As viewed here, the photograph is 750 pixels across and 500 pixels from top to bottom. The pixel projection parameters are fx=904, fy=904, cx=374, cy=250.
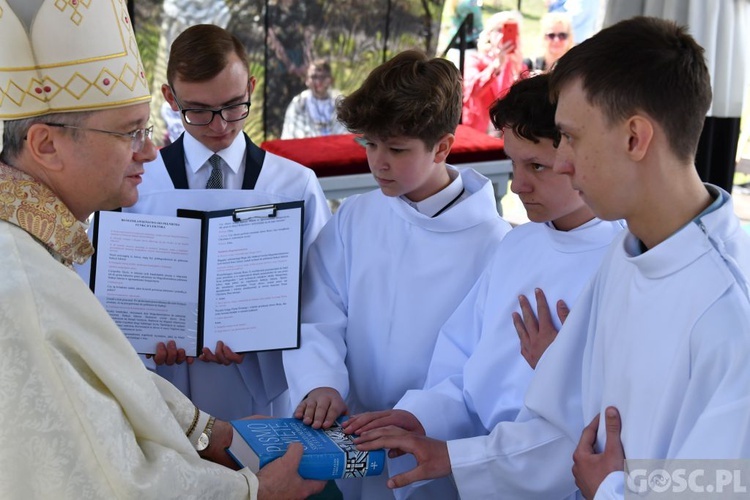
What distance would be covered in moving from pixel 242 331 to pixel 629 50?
4.89 ft

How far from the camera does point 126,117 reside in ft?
6.83

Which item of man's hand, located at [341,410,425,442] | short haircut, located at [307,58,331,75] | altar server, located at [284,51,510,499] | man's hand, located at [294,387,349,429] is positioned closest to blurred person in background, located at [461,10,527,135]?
short haircut, located at [307,58,331,75]

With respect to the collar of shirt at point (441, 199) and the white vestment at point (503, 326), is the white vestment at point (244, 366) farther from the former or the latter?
the white vestment at point (503, 326)

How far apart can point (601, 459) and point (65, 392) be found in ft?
3.54

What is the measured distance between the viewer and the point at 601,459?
182 cm

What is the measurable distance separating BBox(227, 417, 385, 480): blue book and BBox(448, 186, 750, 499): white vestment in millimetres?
359

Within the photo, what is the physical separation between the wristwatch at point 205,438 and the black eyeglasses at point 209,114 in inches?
43.3

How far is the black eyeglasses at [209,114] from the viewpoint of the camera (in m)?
3.00

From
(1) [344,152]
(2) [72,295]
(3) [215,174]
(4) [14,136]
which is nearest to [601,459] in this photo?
(2) [72,295]

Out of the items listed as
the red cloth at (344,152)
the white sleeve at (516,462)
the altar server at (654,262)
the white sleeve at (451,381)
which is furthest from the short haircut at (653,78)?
the red cloth at (344,152)

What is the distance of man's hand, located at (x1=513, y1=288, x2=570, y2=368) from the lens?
2.29m

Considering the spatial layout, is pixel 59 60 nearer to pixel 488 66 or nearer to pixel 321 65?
pixel 321 65

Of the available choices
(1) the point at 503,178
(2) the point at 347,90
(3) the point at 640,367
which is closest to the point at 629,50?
(3) the point at 640,367

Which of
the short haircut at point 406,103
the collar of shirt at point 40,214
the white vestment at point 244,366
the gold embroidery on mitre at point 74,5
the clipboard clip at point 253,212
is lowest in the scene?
the white vestment at point 244,366
